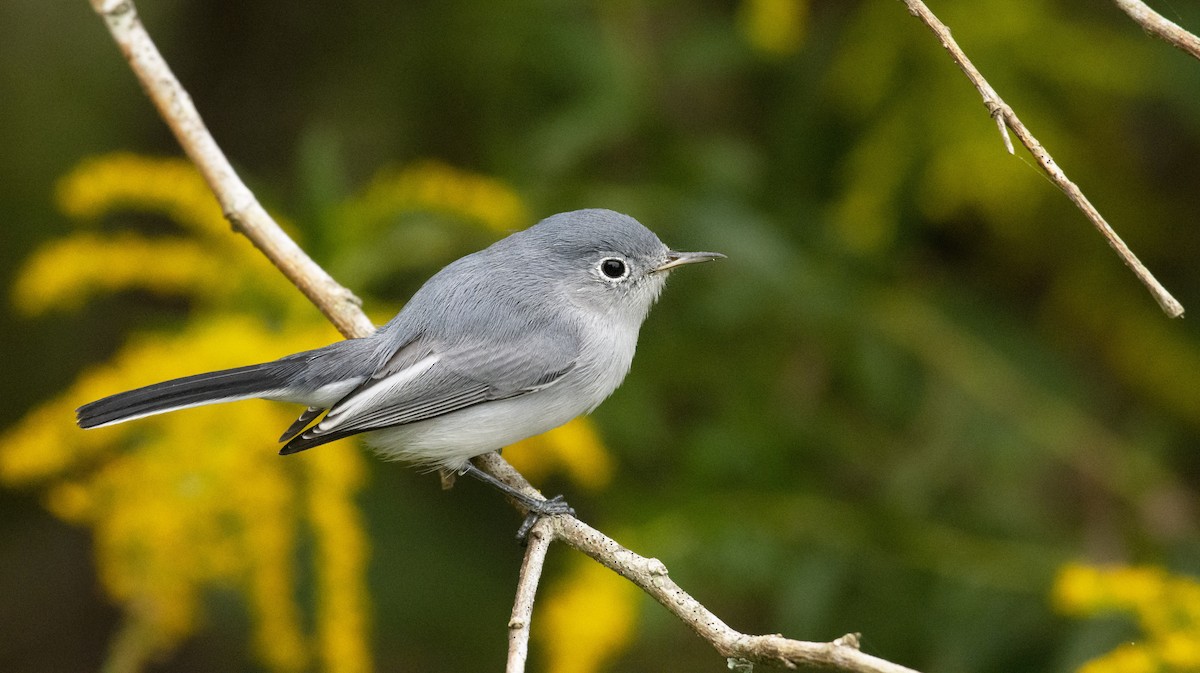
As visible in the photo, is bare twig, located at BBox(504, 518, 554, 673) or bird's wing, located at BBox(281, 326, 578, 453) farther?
bird's wing, located at BBox(281, 326, 578, 453)

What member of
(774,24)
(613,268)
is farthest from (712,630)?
(774,24)

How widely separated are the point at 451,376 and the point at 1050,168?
4.50ft

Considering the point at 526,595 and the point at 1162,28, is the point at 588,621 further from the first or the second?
the point at 1162,28

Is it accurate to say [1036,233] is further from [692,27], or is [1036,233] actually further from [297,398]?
[297,398]

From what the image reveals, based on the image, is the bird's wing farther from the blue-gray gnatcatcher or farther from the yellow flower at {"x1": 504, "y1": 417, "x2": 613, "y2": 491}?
the yellow flower at {"x1": 504, "y1": 417, "x2": 613, "y2": 491}

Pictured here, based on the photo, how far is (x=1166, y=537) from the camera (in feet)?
11.4

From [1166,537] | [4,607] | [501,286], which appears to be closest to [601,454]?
[501,286]

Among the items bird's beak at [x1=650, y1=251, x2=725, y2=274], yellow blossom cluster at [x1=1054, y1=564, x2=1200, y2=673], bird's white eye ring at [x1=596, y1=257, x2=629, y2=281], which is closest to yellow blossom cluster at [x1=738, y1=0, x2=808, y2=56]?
bird's beak at [x1=650, y1=251, x2=725, y2=274]

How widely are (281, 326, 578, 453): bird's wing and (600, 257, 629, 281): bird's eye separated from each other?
222mm

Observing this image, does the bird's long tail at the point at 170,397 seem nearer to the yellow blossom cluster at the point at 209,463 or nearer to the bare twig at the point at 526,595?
the yellow blossom cluster at the point at 209,463

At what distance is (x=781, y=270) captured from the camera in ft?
11.6

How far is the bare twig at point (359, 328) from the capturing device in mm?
1801

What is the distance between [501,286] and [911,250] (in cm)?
181

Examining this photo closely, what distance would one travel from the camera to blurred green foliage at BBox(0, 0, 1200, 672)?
3377mm
